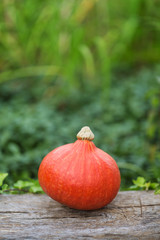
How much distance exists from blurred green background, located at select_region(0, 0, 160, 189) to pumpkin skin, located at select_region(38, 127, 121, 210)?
97 centimetres

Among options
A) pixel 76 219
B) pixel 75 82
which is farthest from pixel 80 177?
pixel 75 82

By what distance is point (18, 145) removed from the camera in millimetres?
2643

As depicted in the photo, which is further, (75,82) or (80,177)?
(75,82)

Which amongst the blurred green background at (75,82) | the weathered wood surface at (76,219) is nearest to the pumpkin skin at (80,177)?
the weathered wood surface at (76,219)

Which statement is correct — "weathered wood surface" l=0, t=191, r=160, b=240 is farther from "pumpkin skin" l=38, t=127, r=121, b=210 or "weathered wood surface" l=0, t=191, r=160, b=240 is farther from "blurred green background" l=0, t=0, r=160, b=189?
"blurred green background" l=0, t=0, r=160, b=189

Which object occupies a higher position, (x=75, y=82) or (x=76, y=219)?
(x=75, y=82)

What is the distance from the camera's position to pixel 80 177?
132 cm

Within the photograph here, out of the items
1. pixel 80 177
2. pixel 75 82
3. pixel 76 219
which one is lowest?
pixel 76 219

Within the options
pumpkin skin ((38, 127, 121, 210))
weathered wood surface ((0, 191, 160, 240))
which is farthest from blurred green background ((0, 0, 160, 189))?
pumpkin skin ((38, 127, 121, 210))

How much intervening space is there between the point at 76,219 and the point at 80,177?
0.66 ft

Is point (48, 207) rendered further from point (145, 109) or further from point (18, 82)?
point (18, 82)

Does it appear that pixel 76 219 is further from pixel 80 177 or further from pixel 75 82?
pixel 75 82

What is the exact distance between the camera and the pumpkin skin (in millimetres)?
1323

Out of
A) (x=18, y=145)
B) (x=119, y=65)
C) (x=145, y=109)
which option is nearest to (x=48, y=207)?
(x=18, y=145)
